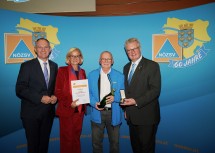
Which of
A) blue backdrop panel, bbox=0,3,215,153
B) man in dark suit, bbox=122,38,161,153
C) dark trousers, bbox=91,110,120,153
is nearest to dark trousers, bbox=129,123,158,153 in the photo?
man in dark suit, bbox=122,38,161,153

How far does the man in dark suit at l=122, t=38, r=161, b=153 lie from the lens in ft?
9.11

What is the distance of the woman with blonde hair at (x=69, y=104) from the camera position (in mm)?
2947

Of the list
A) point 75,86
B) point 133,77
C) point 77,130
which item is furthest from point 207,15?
point 77,130

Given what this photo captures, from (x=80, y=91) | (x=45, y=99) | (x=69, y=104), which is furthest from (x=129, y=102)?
(x=45, y=99)

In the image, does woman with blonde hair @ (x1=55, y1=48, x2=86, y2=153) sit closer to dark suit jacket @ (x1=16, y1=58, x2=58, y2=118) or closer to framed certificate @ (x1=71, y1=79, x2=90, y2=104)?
framed certificate @ (x1=71, y1=79, x2=90, y2=104)

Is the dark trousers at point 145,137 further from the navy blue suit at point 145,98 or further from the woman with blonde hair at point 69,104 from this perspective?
the woman with blonde hair at point 69,104

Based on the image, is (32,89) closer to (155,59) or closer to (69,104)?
(69,104)

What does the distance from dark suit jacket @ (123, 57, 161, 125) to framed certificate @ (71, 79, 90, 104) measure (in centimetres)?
60

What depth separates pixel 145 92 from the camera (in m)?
2.82

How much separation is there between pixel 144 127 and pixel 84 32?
6.12 ft

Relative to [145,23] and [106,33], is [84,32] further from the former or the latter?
[145,23]

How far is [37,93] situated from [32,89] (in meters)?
0.11

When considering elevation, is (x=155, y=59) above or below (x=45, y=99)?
above

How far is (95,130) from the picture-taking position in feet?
9.95
